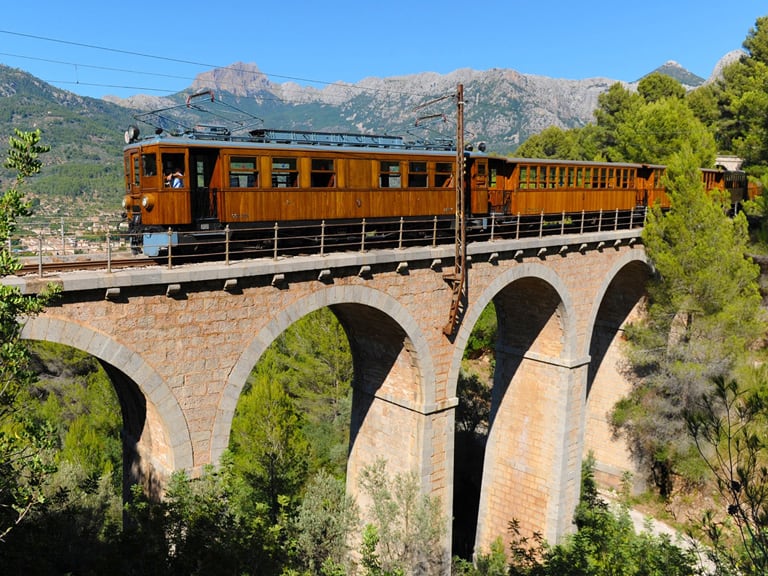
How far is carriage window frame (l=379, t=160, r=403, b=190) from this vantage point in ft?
54.2

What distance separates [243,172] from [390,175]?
4.52 m

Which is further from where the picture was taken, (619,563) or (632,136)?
(632,136)

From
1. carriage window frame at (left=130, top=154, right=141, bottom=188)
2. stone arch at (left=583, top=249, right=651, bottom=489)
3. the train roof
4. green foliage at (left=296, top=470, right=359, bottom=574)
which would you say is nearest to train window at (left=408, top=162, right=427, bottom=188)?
the train roof

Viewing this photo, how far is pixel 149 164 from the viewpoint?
521 inches

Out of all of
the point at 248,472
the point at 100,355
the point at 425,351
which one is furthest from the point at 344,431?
the point at 100,355

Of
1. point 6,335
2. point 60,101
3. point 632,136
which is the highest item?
point 60,101

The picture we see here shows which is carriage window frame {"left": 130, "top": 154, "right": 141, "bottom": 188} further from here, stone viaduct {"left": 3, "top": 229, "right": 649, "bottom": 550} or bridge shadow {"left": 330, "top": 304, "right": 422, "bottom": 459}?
bridge shadow {"left": 330, "top": 304, "right": 422, "bottom": 459}

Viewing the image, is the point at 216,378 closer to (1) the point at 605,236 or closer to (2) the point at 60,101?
(1) the point at 605,236

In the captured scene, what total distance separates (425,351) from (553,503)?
921cm

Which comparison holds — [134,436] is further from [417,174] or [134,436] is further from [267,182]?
[417,174]

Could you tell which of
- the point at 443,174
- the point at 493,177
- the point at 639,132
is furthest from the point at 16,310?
the point at 639,132

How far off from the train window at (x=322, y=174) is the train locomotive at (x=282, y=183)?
3cm

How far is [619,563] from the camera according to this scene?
51.5ft

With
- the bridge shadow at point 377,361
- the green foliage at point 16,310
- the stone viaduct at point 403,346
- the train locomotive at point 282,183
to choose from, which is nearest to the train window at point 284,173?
the train locomotive at point 282,183
